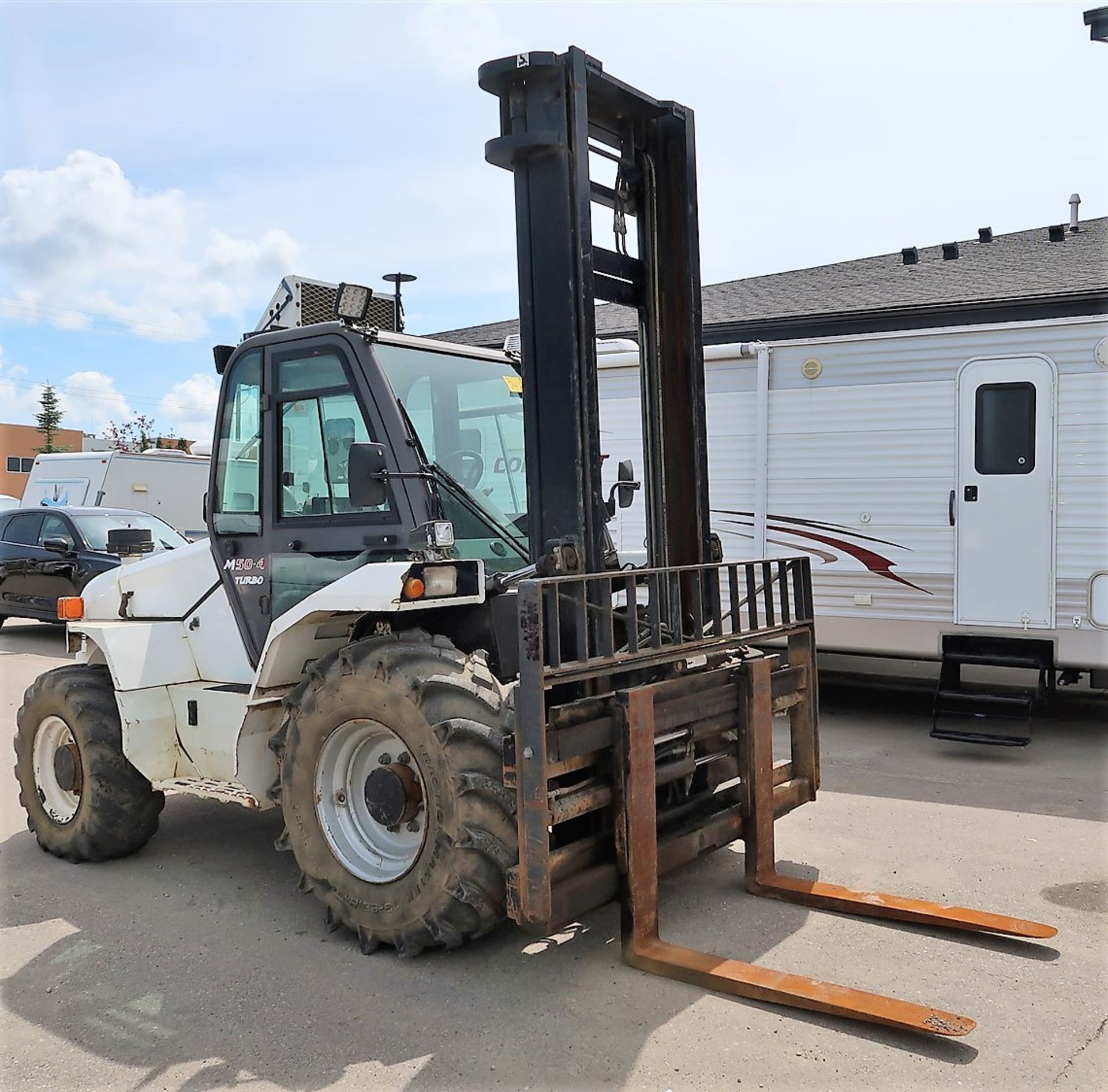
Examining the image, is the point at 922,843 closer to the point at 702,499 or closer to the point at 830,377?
the point at 702,499

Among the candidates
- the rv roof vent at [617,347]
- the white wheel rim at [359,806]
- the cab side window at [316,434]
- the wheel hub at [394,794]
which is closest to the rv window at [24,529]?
the rv roof vent at [617,347]

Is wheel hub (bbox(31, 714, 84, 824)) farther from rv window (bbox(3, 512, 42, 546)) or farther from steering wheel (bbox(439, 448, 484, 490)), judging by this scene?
rv window (bbox(3, 512, 42, 546))

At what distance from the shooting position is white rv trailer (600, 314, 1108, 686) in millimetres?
7934

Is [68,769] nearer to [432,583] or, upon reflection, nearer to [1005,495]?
[432,583]

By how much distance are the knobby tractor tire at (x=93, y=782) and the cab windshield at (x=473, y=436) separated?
2.29m

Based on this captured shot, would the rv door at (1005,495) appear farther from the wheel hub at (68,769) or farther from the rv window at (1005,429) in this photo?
→ the wheel hub at (68,769)

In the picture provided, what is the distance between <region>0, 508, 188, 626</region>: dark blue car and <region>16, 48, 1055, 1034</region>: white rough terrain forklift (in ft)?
29.7

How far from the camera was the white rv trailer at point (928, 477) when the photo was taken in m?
7.93

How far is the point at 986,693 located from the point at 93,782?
6713mm

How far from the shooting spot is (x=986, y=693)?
8477mm

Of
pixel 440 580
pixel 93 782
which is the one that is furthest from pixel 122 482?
pixel 440 580

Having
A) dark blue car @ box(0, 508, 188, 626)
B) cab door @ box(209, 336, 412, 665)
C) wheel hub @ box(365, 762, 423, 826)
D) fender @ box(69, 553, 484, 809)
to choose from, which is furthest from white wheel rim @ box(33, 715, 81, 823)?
dark blue car @ box(0, 508, 188, 626)

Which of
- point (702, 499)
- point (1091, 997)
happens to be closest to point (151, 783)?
point (702, 499)

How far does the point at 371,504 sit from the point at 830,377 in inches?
223
